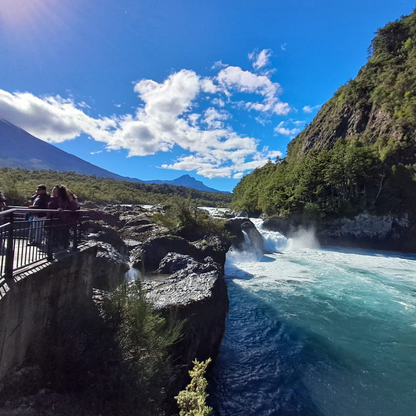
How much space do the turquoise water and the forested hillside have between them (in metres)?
20.3

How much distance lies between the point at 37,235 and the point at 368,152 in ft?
136

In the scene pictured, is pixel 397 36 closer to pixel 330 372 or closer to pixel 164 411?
pixel 330 372

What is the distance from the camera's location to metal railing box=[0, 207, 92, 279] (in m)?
3.70

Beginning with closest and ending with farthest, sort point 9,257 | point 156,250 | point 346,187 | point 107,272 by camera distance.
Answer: point 9,257, point 107,272, point 156,250, point 346,187

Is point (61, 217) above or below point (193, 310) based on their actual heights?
above

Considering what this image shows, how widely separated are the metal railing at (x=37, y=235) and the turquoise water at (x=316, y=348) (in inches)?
199

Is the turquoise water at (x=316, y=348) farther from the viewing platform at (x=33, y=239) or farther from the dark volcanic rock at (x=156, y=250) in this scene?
the viewing platform at (x=33, y=239)

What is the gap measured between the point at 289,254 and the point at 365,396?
63.7ft

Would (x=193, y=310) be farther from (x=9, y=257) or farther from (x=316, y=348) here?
(x=316, y=348)

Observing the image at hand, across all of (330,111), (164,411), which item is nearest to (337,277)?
(164,411)

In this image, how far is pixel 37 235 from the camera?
4.55 meters

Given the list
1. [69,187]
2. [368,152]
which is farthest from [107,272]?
[69,187]

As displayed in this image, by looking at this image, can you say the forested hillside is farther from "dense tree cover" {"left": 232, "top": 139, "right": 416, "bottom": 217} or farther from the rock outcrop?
the rock outcrop

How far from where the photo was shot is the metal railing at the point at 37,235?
3.70 m
